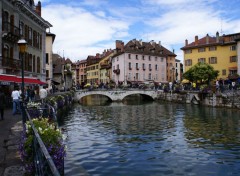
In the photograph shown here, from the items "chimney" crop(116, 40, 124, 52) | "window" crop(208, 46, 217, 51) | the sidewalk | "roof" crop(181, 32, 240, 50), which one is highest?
"chimney" crop(116, 40, 124, 52)

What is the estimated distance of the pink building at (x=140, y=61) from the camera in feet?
267

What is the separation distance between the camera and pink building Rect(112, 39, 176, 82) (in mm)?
81312

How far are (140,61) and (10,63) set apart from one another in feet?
188

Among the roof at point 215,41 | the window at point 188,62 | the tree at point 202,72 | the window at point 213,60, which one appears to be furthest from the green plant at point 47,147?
the window at point 188,62

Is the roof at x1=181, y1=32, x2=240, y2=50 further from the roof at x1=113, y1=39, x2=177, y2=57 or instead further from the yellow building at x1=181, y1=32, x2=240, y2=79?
the roof at x1=113, y1=39, x2=177, y2=57

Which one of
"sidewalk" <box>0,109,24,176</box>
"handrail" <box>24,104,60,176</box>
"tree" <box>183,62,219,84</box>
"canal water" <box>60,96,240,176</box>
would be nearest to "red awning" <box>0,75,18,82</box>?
"canal water" <box>60,96,240,176</box>

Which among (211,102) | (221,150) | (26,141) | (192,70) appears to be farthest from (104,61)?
(26,141)

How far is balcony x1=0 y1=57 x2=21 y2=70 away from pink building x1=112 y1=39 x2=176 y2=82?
5021cm

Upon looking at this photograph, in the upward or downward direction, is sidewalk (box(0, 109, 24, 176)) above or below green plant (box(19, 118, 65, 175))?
below

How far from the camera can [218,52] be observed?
67562 millimetres

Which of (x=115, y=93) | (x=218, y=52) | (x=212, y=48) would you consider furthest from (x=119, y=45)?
(x=218, y=52)

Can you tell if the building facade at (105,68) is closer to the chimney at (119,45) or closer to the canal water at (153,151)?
the chimney at (119,45)

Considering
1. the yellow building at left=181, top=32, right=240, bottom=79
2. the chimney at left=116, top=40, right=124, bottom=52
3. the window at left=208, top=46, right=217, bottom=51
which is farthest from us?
the chimney at left=116, top=40, right=124, bottom=52

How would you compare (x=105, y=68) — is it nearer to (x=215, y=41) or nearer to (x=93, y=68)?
(x=93, y=68)
